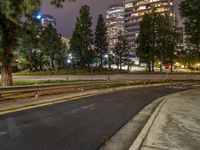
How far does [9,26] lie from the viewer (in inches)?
819

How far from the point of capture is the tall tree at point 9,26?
17.4 metres

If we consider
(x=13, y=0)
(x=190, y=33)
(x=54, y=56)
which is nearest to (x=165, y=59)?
(x=54, y=56)

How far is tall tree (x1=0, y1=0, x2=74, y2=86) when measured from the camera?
1745cm

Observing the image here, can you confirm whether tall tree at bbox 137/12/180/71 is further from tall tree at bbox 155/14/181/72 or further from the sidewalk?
the sidewalk

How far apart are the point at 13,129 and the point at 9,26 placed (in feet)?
48.9

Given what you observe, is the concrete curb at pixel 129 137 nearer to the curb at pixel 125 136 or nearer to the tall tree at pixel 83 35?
the curb at pixel 125 136

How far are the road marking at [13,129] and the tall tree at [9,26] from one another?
412 inches

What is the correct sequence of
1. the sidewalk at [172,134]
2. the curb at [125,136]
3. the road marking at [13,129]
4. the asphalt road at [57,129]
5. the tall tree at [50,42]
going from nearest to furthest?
the asphalt road at [57,129] → the sidewalk at [172,134] → the curb at [125,136] → the road marking at [13,129] → the tall tree at [50,42]

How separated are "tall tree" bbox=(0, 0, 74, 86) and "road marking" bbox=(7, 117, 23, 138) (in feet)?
34.3

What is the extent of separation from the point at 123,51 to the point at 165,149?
89714 mm

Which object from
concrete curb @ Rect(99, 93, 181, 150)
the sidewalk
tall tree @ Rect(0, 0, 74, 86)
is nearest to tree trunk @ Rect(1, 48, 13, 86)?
tall tree @ Rect(0, 0, 74, 86)

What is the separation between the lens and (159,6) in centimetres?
19475

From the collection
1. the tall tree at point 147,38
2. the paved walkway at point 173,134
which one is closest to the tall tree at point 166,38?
the tall tree at point 147,38

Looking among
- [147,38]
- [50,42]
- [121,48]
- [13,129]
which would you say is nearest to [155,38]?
[147,38]
